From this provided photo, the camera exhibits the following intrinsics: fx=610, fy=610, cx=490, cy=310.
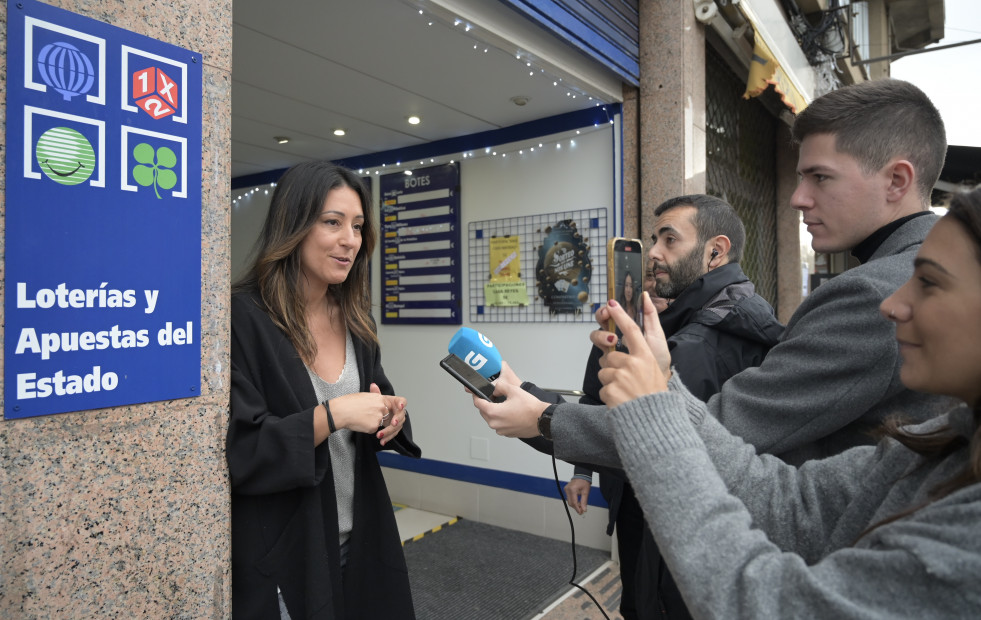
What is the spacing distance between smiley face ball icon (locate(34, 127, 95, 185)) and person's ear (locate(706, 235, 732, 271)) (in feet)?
6.09

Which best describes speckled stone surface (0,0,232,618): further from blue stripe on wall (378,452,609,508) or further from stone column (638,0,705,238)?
blue stripe on wall (378,452,609,508)

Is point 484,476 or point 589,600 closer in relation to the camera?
point 589,600

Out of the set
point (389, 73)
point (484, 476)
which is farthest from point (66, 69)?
point (484, 476)

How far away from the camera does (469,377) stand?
5.24 ft

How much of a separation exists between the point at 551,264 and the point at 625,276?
2.95m

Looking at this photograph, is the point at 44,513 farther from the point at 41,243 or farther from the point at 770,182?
the point at 770,182

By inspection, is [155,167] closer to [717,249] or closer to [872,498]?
[872,498]

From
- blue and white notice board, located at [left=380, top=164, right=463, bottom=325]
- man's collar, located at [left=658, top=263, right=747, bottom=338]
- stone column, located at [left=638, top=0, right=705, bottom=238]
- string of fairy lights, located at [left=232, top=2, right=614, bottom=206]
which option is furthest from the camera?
blue and white notice board, located at [left=380, top=164, right=463, bottom=325]

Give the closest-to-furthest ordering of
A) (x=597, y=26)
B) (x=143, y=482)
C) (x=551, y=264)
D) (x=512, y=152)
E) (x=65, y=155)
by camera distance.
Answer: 1. (x=65, y=155)
2. (x=143, y=482)
3. (x=597, y=26)
4. (x=551, y=264)
5. (x=512, y=152)

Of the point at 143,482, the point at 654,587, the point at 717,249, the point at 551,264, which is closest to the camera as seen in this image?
the point at 143,482

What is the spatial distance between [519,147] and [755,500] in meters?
3.61

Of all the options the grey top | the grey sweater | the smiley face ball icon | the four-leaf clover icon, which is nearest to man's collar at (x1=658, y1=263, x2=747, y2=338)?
the grey sweater

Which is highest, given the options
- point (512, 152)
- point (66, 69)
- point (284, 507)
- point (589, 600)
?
point (512, 152)

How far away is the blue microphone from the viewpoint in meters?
1.61
